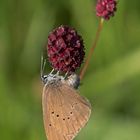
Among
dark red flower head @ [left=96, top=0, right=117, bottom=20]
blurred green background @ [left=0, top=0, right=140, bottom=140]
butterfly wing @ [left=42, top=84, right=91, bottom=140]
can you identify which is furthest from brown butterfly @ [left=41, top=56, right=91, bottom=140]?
blurred green background @ [left=0, top=0, right=140, bottom=140]

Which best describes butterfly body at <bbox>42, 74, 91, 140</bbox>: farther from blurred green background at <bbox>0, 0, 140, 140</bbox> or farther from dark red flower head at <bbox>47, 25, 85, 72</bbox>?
blurred green background at <bbox>0, 0, 140, 140</bbox>

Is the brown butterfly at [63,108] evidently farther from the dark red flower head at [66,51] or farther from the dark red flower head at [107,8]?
the dark red flower head at [107,8]

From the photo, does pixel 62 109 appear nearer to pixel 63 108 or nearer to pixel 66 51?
pixel 63 108

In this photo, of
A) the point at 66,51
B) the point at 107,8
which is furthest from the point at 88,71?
the point at 66,51

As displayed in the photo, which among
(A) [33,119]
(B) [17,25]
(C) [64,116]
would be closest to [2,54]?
(B) [17,25]

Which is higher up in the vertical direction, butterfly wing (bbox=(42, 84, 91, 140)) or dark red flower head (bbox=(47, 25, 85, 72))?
dark red flower head (bbox=(47, 25, 85, 72))

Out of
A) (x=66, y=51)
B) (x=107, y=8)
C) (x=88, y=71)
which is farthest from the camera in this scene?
(x=88, y=71)

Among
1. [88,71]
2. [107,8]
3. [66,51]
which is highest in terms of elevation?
[107,8]
